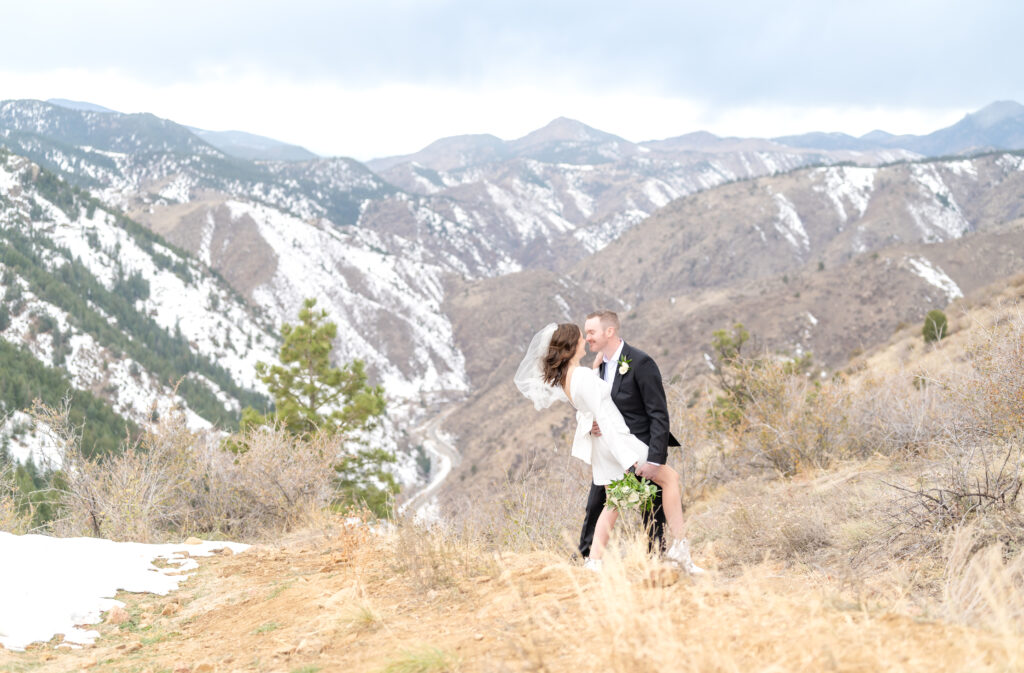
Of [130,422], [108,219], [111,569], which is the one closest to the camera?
[111,569]

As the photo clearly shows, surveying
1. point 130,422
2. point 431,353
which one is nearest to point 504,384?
point 431,353

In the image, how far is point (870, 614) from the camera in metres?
3.05

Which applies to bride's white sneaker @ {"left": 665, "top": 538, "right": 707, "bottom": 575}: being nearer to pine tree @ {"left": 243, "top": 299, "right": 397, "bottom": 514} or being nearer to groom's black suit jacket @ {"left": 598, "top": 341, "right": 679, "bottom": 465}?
groom's black suit jacket @ {"left": 598, "top": 341, "right": 679, "bottom": 465}

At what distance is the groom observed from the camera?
4.32 meters

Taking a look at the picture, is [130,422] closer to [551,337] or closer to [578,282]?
[551,337]

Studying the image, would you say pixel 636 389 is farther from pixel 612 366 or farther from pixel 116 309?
pixel 116 309

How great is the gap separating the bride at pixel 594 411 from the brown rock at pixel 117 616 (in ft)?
11.2

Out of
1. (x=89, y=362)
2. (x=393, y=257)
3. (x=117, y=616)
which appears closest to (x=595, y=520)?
(x=117, y=616)

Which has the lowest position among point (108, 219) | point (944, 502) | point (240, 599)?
point (240, 599)

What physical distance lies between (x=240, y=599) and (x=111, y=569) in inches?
60.1

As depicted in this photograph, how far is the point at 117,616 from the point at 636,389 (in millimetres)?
4087

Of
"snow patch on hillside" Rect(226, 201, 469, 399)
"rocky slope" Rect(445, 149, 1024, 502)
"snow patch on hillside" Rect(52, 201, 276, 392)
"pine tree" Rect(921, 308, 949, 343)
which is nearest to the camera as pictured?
"pine tree" Rect(921, 308, 949, 343)

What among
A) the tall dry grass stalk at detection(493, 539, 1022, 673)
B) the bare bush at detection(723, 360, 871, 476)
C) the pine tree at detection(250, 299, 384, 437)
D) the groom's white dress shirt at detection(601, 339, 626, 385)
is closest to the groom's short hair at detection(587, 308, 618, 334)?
the groom's white dress shirt at detection(601, 339, 626, 385)

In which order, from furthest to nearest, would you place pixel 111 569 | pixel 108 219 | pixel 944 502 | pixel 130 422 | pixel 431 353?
1. pixel 431 353
2. pixel 108 219
3. pixel 130 422
4. pixel 111 569
5. pixel 944 502
